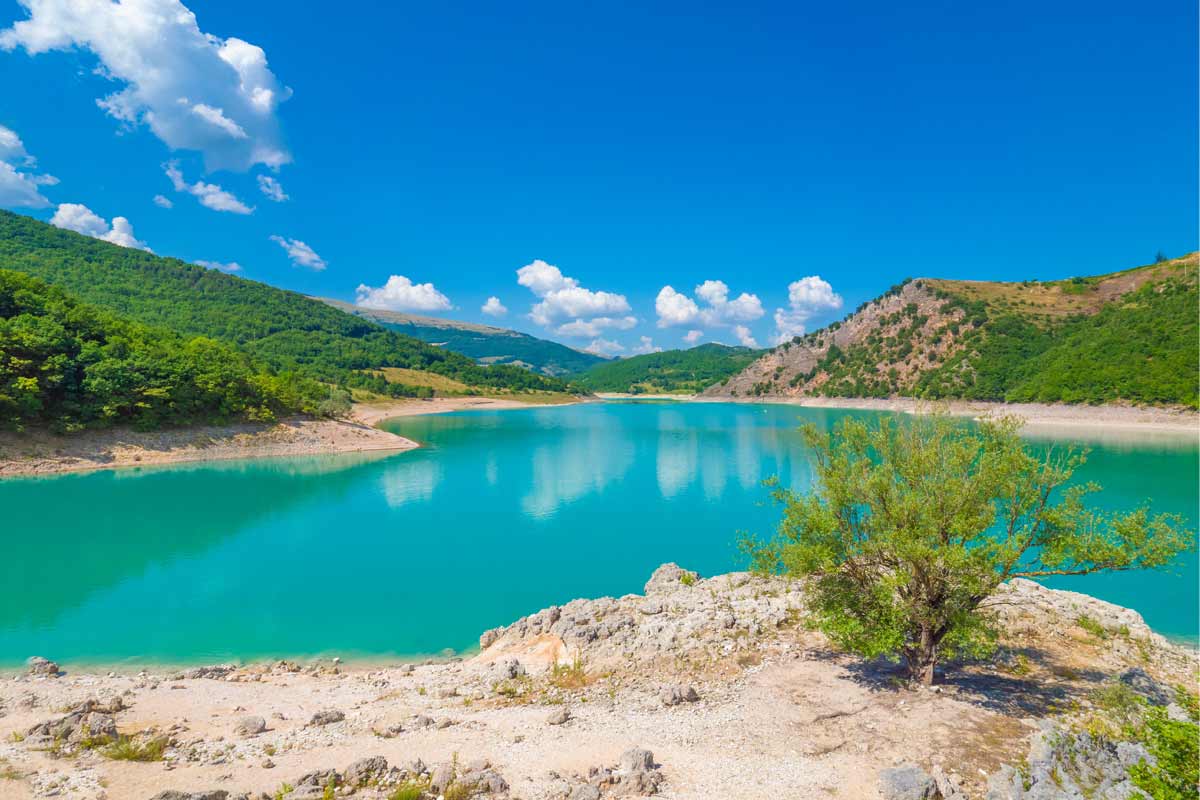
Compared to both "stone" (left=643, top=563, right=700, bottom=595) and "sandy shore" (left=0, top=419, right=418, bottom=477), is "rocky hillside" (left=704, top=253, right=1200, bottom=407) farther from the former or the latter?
"sandy shore" (left=0, top=419, right=418, bottom=477)

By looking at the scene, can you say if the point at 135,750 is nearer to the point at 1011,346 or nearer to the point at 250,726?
the point at 250,726

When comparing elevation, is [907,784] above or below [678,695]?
above

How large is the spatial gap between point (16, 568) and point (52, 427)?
1016 inches

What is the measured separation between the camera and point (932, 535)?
9.16m

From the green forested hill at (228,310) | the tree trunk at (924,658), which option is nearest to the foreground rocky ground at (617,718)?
the tree trunk at (924,658)

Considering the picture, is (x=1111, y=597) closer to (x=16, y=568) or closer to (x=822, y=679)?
(x=822, y=679)

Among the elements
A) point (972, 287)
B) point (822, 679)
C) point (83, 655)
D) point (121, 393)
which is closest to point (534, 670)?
point (822, 679)

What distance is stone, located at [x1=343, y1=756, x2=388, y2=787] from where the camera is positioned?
7500mm

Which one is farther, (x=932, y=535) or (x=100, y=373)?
(x=100, y=373)

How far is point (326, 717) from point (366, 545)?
52.7ft

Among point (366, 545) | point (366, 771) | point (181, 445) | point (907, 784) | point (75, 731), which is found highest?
point (181, 445)

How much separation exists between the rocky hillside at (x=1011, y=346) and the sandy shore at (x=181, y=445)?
61.3 meters

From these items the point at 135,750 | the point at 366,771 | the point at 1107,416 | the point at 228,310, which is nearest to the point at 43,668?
the point at 135,750

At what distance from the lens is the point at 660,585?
17.4 metres
